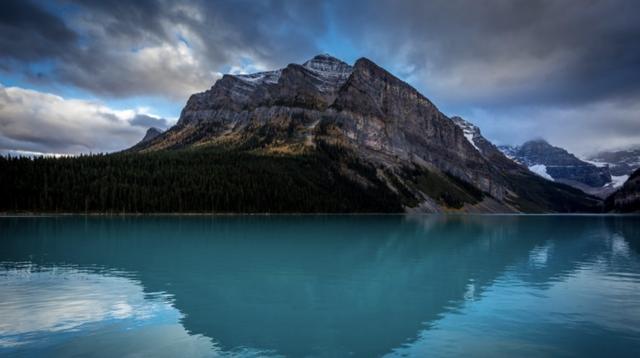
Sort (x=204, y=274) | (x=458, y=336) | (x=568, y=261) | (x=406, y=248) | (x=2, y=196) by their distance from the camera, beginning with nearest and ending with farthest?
1. (x=458, y=336)
2. (x=204, y=274)
3. (x=568, y=261)
4. (x=406, y=248)
5. (x=2, y=196)

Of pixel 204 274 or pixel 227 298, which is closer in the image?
pixel 227 298

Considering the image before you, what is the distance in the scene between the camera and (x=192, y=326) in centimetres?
2994

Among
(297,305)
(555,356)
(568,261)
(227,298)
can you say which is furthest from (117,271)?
(568,261)

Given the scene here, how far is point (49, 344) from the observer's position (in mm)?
25953

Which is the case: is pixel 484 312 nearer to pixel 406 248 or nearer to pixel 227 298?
pixel 227 298

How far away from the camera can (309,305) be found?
36688mm

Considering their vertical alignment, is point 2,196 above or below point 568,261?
above

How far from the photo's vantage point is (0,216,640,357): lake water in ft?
86.9

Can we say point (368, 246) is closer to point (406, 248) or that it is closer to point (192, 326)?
→ point (406, 248)

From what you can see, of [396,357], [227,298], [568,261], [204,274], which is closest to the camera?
[396,357]

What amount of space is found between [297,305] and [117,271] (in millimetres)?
25017

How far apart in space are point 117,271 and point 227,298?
19286 mm

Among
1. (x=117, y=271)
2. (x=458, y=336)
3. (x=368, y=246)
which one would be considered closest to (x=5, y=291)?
(x=117, y=271)

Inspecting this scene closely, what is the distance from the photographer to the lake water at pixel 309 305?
26.5 m
